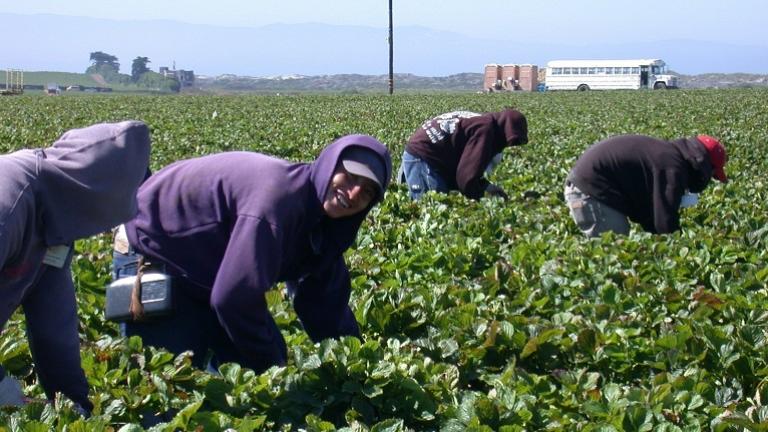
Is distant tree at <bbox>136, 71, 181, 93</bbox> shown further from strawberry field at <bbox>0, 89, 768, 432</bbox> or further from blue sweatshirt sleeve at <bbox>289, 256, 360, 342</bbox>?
blue sweatshirt sleeve at <bbox>289, 256, 360, 342</bbox>

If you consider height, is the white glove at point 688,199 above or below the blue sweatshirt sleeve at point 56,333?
below

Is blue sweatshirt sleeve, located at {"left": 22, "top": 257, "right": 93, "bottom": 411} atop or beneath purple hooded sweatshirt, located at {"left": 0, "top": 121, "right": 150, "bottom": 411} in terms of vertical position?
beneath

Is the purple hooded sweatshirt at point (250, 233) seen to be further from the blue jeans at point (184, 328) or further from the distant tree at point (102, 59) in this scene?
the distant tree at point (102, 59)

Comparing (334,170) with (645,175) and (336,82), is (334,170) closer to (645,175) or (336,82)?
(645,175)

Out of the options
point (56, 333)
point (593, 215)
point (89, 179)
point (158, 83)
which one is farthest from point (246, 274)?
point (158, 83)

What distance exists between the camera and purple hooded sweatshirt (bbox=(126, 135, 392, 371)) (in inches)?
134

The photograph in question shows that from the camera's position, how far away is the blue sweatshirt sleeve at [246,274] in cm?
337

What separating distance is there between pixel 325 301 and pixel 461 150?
15.8ft

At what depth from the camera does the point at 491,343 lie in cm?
415

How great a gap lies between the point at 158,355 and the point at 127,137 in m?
0.84

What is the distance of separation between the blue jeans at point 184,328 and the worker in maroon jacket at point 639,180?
3.70 m

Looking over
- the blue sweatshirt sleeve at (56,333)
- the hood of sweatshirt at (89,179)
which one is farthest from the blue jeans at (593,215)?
the hood of sweatshirt at (89,179)

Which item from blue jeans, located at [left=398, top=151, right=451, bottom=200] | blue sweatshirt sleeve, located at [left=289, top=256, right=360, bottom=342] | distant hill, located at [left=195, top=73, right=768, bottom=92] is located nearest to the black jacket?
blue jeans, located at [left=398, top=151, right=451, bottom=200]

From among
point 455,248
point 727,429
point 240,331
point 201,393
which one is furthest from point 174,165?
point 455,248
